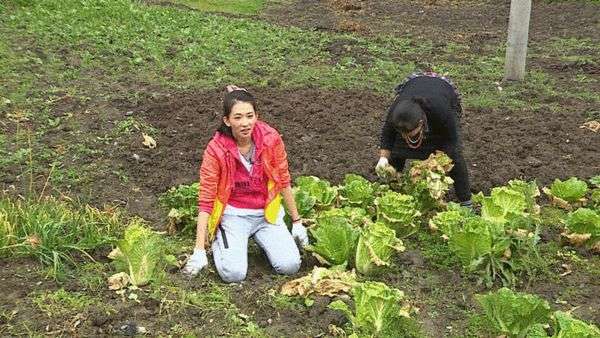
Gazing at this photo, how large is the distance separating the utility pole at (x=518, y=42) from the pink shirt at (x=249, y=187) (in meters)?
5.73

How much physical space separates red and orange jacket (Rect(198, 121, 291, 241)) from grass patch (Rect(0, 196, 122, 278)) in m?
0.69

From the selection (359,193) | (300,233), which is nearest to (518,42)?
(359,193)

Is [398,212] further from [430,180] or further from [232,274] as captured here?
[232,274]

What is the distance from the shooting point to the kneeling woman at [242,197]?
448 centimetres

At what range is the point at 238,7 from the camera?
16.4 metres

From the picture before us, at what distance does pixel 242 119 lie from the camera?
4.39 meters

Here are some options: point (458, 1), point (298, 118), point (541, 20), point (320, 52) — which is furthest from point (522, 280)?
point (458, 1)

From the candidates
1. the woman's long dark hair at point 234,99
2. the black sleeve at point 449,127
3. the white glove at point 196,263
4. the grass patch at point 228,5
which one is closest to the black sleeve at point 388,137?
the black sleeve at point 449,127

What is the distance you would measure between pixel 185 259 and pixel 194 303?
0.66 meters

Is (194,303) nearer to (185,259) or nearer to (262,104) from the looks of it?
(185,259)

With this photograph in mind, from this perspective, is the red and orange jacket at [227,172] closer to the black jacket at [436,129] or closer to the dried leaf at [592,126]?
the black jacket at [436,129]

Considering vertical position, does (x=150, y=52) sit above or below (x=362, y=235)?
above

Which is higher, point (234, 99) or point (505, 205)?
point (234, 99)

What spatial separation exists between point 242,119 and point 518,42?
615cm
